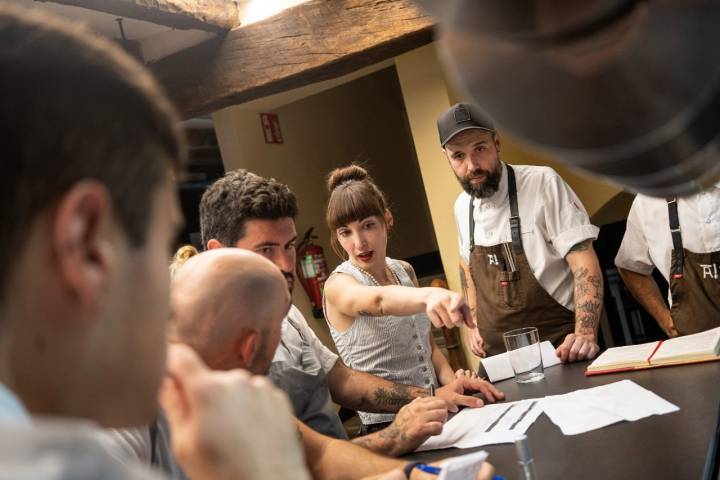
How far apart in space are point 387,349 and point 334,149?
4.36m

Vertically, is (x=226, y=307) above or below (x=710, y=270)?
above

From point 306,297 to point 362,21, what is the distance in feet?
8.92

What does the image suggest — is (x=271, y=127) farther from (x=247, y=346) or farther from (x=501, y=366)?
(x=247, y=346)

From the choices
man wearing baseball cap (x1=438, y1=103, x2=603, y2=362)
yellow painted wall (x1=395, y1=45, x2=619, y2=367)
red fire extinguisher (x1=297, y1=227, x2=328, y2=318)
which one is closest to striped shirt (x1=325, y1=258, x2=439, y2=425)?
man wearing baseball cap (x1=438, y1=103, x2=603, y2=362)

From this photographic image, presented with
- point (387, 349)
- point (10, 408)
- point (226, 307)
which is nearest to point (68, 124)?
point (10, 408)

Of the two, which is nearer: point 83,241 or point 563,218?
point 83,241

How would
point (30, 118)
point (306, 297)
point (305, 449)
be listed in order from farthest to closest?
point (306, 297) < point (305, 449) < point (30, 118)

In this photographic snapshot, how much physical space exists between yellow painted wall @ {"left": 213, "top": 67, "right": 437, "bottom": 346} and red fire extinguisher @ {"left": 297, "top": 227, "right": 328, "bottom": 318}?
0.27 ft

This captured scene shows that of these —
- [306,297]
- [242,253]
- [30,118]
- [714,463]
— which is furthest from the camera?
[306,297]

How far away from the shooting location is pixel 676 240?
3016mm

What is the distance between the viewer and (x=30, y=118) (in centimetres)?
55

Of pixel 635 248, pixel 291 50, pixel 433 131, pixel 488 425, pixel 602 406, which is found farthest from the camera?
pixel 433 131

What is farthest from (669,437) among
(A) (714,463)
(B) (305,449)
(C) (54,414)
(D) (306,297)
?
(D) (306,297)

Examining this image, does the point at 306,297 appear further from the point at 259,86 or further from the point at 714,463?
the point at 714,463
